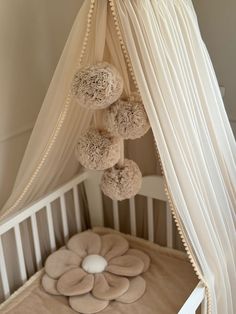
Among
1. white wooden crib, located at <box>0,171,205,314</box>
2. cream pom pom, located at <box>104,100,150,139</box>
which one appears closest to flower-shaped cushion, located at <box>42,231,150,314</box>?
white wooden crib, located at <box>0,171,205,314</box>

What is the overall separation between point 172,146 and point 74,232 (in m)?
1.15

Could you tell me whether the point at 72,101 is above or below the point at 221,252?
above

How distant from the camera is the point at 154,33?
143 centimetres

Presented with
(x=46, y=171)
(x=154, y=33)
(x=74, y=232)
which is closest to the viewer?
(x=154, y=33)

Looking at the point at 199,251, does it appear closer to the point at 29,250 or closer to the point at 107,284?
the point at 107,284

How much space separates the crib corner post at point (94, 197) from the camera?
2.37 m

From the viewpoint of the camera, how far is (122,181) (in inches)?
68.7

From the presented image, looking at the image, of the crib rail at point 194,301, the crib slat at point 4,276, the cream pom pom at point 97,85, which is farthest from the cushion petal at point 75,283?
the cream pom pom at point 97,85

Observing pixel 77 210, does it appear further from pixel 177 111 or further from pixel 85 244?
pixel 177 111

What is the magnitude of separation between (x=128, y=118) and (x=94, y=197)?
1.00 metres

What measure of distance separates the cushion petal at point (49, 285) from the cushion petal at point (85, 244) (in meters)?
0.20

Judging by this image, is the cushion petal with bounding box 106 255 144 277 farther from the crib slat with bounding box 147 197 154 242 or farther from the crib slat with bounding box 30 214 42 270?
the crib slat with bounding box 30 214 42 270

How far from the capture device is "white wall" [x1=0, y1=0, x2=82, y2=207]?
6.49 ft

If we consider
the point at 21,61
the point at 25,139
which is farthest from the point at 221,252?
the point at 21,61
